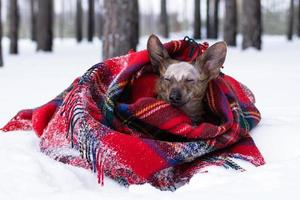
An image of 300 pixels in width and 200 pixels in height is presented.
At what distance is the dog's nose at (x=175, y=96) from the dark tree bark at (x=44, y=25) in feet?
43.9

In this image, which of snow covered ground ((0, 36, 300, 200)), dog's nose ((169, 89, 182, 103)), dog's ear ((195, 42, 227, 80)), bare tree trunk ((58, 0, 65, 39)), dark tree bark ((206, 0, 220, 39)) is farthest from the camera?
bare tree trunk ((58, 0, 65, 39))

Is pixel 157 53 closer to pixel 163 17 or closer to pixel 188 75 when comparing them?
pixel 188 75

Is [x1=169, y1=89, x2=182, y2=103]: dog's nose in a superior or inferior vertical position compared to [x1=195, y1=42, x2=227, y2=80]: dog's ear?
inferior

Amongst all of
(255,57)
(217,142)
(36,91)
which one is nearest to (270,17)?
(255,57)

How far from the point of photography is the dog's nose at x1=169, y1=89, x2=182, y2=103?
3131mm

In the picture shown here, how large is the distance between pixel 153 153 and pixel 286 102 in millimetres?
2943

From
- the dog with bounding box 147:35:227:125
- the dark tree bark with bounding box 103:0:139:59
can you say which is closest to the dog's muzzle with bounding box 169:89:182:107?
the dog with bounding box 147:35:227:125

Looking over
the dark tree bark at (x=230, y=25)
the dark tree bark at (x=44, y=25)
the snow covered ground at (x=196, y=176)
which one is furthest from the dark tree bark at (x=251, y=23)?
the snow covered ground at (x=196, y=176)

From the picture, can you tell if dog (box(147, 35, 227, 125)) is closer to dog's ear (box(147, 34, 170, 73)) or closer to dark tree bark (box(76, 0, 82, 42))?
dog's ear (box(147, 34, 170, 73))

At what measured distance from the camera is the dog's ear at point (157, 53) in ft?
11.0

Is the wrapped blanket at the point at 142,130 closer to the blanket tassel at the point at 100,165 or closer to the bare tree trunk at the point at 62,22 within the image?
the blanket tassel at the point at 100,165

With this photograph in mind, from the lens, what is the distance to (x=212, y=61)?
11.0 ft

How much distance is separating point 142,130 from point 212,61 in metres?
0.66

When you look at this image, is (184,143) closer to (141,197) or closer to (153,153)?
(153,153)
